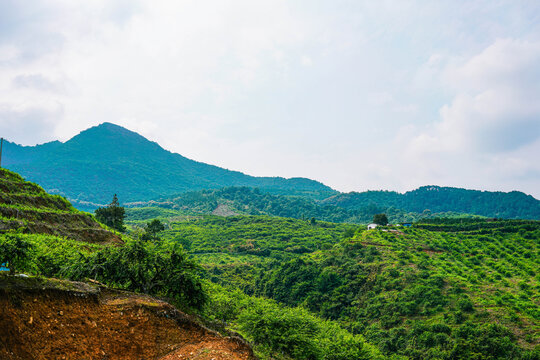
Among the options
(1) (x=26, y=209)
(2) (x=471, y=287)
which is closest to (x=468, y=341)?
(2) (x=471, y=287)

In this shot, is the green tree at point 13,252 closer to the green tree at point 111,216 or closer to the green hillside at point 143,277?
the green hillside at point 143,277

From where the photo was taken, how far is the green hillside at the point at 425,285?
3850cm

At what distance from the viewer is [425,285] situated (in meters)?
49.3

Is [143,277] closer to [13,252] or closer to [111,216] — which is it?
[13,252]

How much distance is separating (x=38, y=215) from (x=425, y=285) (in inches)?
1971

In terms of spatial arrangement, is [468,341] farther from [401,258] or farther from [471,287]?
[401,258]

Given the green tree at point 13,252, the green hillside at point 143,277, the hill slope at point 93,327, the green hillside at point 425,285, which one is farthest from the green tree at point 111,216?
the hill slope at point 93,327

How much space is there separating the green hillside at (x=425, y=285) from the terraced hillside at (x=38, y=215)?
1633 centimetres

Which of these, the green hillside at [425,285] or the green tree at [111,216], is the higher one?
the green tree at [111,216]

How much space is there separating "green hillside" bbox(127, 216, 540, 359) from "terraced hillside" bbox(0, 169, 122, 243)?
16330 millimetres

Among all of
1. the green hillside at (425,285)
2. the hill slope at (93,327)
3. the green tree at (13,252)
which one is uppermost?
the green tree at (13,252)

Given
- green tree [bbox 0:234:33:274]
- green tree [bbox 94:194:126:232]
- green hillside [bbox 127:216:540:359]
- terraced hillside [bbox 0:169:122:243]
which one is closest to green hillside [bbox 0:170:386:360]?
green tree [bbox 0:234:33:274]

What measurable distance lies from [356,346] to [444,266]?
135 feet

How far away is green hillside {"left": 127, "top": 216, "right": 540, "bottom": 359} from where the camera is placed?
38500 millimetres
